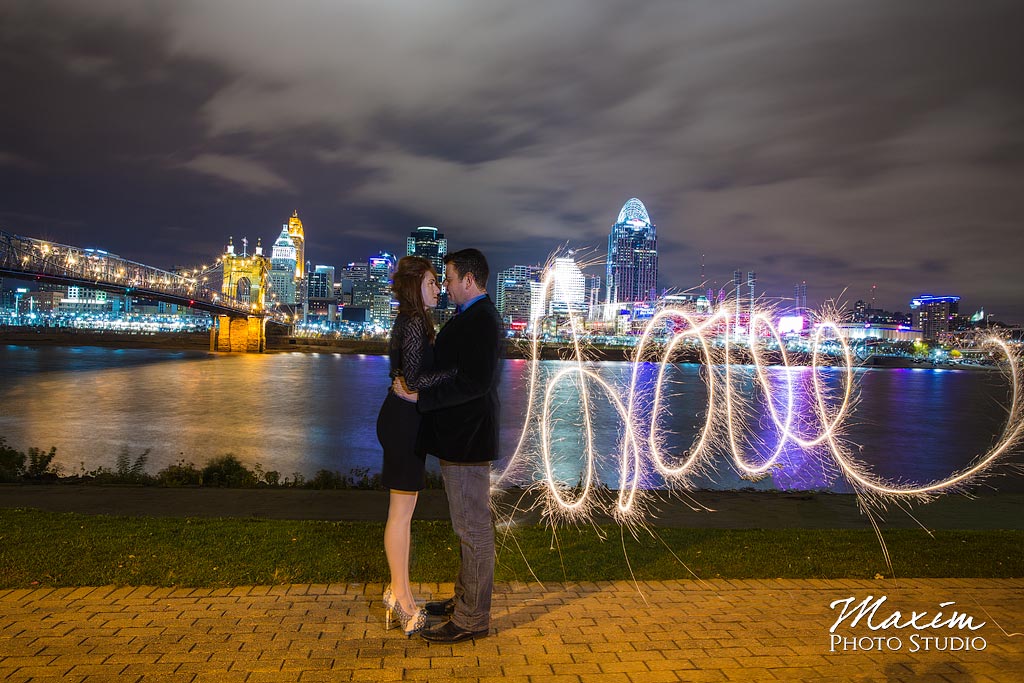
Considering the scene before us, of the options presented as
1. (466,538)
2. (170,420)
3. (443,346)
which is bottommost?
(170,420)

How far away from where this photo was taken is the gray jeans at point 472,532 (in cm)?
464

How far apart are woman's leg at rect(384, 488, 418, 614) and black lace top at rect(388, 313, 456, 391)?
2.66 feet

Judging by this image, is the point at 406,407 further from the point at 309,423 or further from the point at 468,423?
the point at 309,423

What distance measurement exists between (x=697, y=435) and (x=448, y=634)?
1185 inches

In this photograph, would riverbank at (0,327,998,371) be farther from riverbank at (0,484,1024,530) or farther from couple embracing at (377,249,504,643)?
couple embracing at (377,249,504,643)

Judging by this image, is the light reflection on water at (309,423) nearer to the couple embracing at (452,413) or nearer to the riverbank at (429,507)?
the riverbank at (429,507)

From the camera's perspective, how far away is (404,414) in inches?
183

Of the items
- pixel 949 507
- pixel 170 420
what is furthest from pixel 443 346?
pixel 170 420

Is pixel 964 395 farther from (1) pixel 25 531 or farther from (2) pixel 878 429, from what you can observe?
(1) pixel 25 531

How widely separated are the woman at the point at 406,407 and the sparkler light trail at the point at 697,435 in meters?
0.79

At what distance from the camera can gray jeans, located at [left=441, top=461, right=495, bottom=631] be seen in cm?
464

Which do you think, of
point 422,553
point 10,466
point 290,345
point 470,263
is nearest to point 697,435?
point 10,466

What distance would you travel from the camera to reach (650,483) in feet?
55.7

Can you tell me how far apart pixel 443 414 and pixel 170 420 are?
36314mm
